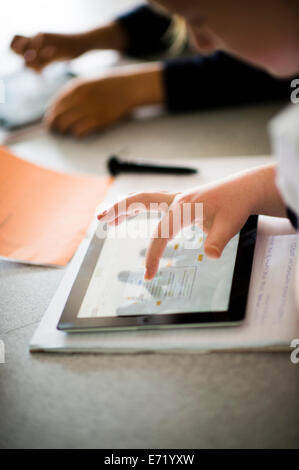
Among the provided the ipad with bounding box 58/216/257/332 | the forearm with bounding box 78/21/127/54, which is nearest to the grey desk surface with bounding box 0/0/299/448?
the ipad with bounding box 58/216/257/332

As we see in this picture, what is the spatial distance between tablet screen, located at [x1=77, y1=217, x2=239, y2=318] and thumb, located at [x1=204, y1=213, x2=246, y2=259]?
0.04 ft

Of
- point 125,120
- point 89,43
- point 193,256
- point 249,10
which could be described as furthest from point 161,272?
point 89,43

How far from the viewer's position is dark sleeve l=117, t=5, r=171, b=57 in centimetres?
112

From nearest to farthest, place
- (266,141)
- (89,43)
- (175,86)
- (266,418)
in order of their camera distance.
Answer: (266,418)
(266,141)
(175,86)
(89,43)

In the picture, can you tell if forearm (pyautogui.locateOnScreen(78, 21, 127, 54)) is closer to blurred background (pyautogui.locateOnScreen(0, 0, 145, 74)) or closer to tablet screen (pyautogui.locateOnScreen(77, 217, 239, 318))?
blurred background (pyautogui.locateOnScreen(0, 0, 145, 74))

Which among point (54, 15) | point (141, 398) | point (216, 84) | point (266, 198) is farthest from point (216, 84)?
point (54, 15)

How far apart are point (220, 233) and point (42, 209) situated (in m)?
0.30

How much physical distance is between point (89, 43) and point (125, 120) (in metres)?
0.28

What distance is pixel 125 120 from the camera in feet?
3.05

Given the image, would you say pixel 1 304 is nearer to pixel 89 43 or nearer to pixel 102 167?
pixel 102 167

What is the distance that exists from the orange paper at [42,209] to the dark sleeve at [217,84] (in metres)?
0.30

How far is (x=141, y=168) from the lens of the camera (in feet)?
2.35

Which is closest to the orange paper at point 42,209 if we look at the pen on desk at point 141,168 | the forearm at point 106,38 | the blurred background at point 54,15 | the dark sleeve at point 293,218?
the pen on desk at point 141,168

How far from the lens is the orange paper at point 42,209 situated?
602 mm
